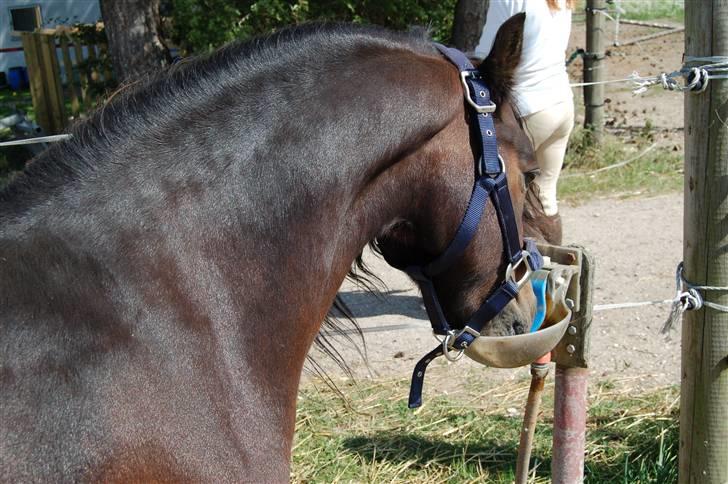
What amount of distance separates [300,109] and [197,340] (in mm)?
550

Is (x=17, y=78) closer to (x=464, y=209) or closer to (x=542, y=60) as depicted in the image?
(x=542, y=60)

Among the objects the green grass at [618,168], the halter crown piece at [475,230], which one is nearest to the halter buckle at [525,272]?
the halter crown piece at [475,230]

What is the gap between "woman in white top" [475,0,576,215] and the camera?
433cm

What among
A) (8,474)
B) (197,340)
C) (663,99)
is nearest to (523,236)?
(197,340)

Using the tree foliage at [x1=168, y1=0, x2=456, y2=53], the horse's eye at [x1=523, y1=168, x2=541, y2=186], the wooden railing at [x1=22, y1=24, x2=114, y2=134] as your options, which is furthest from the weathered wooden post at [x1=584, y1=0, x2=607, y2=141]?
the horse's eye at [x1=523, y1=168, x2=541, y2=186]

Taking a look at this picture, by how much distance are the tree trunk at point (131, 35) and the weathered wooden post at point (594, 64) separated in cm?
405

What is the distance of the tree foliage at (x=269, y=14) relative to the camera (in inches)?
326

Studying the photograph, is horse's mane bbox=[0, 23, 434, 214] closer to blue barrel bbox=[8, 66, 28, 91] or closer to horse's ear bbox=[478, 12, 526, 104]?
horse's ear bbox=[478, 12, 526, 104]

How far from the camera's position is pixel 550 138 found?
4.61m

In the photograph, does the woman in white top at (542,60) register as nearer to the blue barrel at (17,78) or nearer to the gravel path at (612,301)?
the gravel path at (612,301)

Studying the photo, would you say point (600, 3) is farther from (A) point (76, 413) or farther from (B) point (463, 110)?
(A) point (76, 413)

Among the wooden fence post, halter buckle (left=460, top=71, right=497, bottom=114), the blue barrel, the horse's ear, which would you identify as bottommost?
the blue barrel

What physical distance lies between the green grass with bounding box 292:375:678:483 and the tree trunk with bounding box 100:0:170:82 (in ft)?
15.8

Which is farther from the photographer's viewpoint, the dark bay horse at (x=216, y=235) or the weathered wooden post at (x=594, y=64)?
the weathered wooden post at (x=594, y=64)
